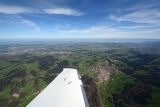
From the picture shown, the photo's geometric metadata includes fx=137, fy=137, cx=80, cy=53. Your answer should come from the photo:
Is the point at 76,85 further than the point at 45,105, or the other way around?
the point at 76,85

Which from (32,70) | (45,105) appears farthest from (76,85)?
(32,70)

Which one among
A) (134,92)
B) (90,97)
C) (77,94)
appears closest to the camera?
(77,94)

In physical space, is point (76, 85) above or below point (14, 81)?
above

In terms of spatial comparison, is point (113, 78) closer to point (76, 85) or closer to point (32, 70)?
point (32, 70)

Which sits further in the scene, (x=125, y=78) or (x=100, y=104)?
(x=125, y=78)

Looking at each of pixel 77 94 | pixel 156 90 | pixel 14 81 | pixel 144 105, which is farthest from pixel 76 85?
pixel 14 81

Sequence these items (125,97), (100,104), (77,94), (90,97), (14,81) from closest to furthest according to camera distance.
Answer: (77,94) → (100,104) → (90,97) → (125,97) → (14,81)

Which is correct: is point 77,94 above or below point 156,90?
above

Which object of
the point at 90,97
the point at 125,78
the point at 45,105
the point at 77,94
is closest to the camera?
the point at 45,105

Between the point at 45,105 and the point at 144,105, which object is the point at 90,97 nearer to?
the point at 144,105
